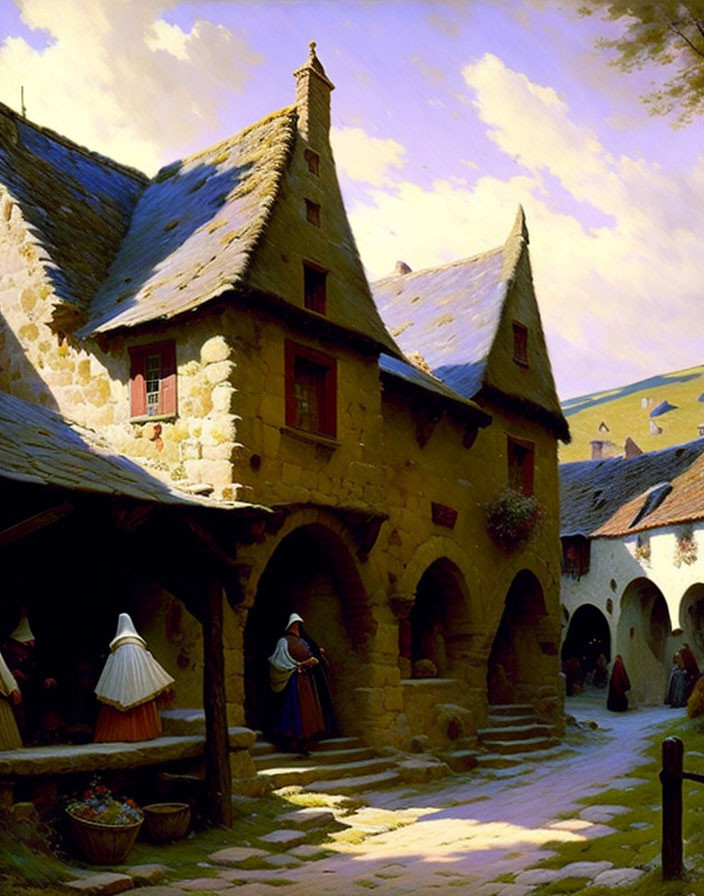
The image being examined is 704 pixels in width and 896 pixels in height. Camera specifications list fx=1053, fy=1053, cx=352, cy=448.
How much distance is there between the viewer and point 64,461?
30.7 ft

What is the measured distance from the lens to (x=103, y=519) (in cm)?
925

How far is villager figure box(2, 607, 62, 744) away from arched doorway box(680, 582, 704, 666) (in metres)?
19.7

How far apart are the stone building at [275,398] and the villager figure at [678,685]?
30.4 ft

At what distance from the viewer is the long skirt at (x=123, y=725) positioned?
971 cm

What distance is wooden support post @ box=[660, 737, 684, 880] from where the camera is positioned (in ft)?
20.5

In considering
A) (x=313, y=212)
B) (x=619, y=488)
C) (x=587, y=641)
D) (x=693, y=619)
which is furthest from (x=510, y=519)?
(x=587, y=641)

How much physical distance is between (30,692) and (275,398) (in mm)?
4458

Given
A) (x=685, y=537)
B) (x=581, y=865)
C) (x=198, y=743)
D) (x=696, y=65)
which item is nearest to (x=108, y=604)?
(x=198, y=743)

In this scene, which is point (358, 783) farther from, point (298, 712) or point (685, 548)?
point (685, 548)

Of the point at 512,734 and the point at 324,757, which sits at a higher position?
the point at 324,757

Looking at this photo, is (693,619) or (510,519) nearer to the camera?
(510,519)

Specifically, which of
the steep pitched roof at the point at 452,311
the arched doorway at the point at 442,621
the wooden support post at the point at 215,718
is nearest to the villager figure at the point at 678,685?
the arched doorway at the point at 442,621

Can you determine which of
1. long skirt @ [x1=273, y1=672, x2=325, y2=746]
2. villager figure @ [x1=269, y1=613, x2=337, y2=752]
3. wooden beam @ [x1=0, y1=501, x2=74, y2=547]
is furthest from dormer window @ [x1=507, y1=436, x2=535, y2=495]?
wooden beam @ [x1=0, y1=501, x2=74, y2=547]

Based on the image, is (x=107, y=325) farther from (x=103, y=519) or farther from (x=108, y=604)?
(x=103, y=519)
